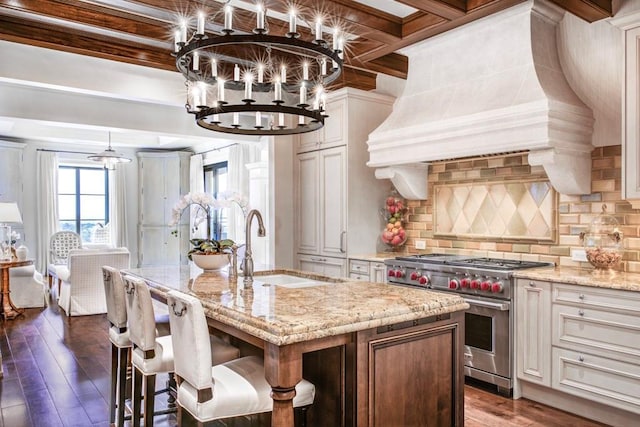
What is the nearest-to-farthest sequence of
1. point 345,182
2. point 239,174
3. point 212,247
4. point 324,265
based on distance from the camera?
point 212,247 < point 345,182 < point 324,265 < point 239,174

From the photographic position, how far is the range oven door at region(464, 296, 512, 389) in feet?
11.5

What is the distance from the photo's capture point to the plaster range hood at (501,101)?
3428 millimetres

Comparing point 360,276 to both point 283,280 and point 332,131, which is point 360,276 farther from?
point 283,280

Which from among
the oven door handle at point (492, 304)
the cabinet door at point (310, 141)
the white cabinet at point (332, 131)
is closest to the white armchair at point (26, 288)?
the cabinet door at point (310, 141)

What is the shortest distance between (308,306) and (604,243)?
242 cm

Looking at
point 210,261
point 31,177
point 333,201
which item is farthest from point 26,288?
point 210,261

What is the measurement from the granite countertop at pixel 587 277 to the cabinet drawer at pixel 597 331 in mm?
174

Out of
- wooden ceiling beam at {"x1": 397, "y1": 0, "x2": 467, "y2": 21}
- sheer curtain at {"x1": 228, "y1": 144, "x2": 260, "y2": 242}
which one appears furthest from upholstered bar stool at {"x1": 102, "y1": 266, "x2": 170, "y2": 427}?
sheer curtain at {"x1": 228, "y1": 144, "x2": 260, "y2": 242}

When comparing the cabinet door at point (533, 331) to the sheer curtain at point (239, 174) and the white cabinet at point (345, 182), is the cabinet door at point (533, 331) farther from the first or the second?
the sheer curtain at point (239, 174)

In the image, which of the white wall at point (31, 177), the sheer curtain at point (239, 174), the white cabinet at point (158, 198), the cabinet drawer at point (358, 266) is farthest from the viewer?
the white cabinet at point (158, 198)

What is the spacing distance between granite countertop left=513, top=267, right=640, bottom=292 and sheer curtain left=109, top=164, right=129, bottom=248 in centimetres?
853

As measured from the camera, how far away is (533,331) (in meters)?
3.39

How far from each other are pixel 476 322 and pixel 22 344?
175 inches

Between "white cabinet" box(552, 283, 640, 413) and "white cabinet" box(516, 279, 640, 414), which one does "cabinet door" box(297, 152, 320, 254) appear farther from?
"white cabinet" box(552, 283, 640, 413)
